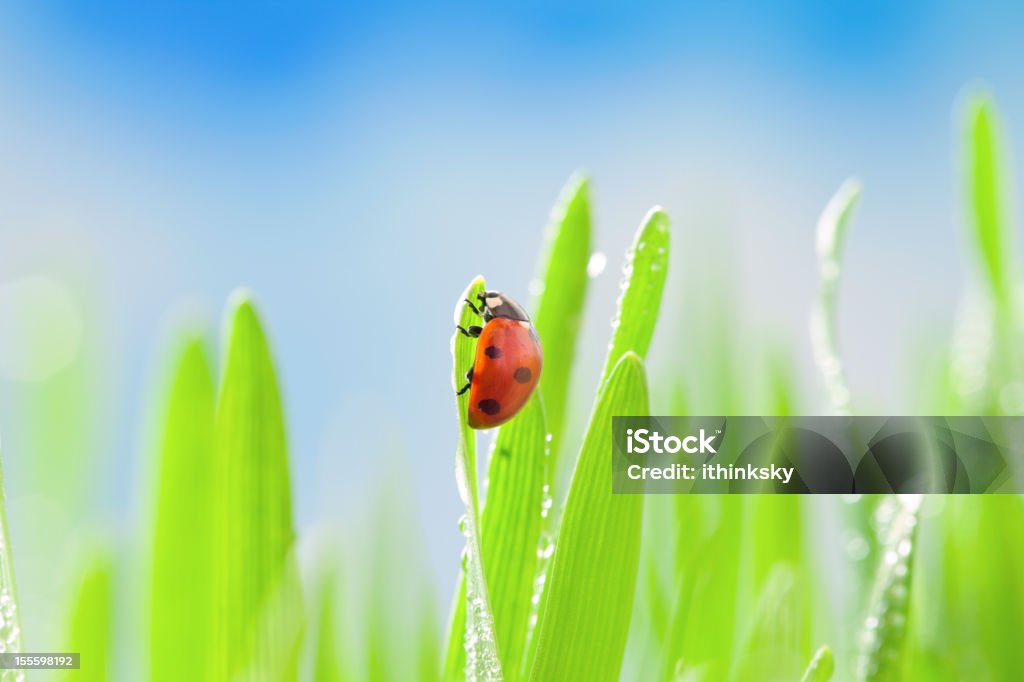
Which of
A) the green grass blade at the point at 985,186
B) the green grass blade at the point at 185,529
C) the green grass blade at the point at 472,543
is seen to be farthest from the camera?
the green grass blade at the point at 985,186

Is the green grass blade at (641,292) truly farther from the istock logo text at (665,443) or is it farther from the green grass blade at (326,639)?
the green grass blade at (326,639)

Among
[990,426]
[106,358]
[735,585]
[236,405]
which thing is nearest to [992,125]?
[990,426]

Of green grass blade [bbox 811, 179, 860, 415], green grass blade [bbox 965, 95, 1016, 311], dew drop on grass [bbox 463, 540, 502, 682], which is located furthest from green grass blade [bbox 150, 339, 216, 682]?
green grass blade [bbox 965, 95, 1016, 311]

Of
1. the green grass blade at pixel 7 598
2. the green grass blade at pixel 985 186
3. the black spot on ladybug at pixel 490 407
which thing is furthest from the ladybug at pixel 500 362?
the green grass blade at pixel 985 186

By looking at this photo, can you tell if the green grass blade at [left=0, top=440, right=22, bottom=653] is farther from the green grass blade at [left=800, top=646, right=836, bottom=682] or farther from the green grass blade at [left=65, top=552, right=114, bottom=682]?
the green grass blade at [left=800, top=646, right=836, bottom=682]

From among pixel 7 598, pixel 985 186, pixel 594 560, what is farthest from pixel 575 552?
pixel 985 186
